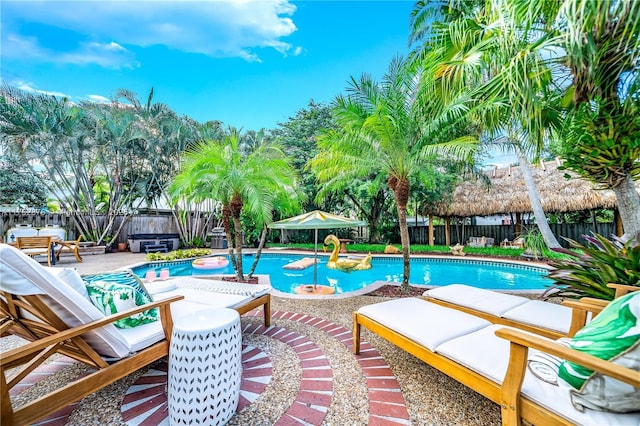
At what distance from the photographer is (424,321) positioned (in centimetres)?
257

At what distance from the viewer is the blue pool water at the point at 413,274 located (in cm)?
809

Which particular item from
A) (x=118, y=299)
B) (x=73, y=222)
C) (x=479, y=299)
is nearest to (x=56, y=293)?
(x=118, y=299)

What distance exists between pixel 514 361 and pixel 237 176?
5320 mm

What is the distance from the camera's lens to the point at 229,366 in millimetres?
1979

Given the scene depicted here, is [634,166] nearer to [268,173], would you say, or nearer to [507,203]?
[268,173]

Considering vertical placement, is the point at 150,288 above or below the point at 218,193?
below

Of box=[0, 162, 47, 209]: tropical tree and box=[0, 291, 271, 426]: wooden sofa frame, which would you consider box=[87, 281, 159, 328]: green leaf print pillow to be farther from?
box=[0, 162, 47, 209]: tropical tree

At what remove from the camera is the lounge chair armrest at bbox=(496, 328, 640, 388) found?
1174 millimetres

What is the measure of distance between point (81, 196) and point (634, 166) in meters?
19.9

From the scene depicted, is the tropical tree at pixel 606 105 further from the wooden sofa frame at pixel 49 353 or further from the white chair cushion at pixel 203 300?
the wooden sofa frame at pixel 49 353

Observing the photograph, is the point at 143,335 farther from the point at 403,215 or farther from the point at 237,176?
the point at 403,215

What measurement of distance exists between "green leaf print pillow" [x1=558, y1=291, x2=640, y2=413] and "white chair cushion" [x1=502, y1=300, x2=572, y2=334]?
1.19m

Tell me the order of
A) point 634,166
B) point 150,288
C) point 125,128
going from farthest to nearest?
1. point 125,128
2. point 150,288
3. point 634,166

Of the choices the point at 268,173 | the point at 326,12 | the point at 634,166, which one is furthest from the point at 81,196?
the point at 634,166
